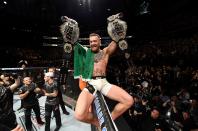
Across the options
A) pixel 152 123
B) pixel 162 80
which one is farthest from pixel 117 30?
pixel 162 80

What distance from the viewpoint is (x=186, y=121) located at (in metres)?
7.54

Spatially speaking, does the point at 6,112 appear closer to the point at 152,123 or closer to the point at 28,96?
the point at 28,96

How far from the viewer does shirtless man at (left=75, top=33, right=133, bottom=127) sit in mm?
4613

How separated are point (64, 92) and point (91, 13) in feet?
48.7

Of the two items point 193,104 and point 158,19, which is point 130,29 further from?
point 193,104

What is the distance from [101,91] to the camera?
4.90 meters

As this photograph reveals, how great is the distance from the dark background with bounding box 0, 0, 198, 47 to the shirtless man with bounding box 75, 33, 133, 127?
954cm

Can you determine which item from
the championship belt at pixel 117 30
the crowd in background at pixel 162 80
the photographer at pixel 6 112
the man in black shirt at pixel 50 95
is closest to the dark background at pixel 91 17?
the crowd in background at pixel 162 80

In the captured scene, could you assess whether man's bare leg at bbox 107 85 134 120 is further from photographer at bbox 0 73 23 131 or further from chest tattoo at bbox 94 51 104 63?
photographer at bbox 0 73 23 131

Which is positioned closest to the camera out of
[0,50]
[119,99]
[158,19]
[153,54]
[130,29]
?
[119,99]

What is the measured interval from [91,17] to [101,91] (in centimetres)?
1872

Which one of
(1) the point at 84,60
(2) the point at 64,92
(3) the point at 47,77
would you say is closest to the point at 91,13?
(2) the point at 64,92

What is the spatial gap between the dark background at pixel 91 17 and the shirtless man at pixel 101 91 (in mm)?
9539

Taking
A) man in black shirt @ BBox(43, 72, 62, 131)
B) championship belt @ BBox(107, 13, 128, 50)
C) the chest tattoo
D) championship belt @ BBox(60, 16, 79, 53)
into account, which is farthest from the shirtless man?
man in black shirt @ BBox(43, 72, 62, 131)
